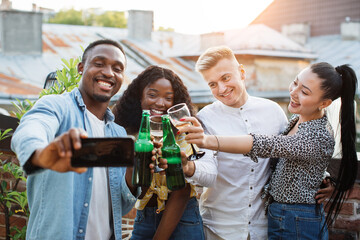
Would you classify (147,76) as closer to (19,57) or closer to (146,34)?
(19,57)

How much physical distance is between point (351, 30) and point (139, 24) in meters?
10.8

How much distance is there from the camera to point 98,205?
74.2 inches

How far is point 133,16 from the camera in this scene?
47.9 feet

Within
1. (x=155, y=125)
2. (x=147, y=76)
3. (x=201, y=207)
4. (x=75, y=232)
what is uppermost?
(x=147, y=76)

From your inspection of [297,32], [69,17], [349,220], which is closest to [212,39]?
[297,32]

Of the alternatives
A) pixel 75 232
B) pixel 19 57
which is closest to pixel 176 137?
pixel 75 232

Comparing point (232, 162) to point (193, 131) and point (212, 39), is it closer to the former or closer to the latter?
point (193, 131)

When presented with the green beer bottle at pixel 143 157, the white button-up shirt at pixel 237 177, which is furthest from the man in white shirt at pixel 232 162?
the green beer bottle at pixel 143 157

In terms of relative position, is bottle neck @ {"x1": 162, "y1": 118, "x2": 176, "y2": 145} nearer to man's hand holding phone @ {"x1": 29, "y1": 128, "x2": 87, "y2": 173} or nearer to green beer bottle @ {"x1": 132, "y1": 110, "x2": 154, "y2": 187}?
green beer bottle @ {"x1": 132, "y1": 110, "x2": 154, "y2": 187}

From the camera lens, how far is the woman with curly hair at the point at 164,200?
7.03 feet

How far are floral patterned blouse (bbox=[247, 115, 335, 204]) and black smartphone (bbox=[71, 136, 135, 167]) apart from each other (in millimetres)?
940

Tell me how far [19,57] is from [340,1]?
21.5 metres

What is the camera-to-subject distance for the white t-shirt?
186 centimetres

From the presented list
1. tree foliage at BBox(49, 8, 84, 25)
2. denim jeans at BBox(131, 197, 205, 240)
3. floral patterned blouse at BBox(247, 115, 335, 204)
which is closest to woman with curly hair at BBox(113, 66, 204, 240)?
denim jeans at BBox(131, 197, 205, 240)
